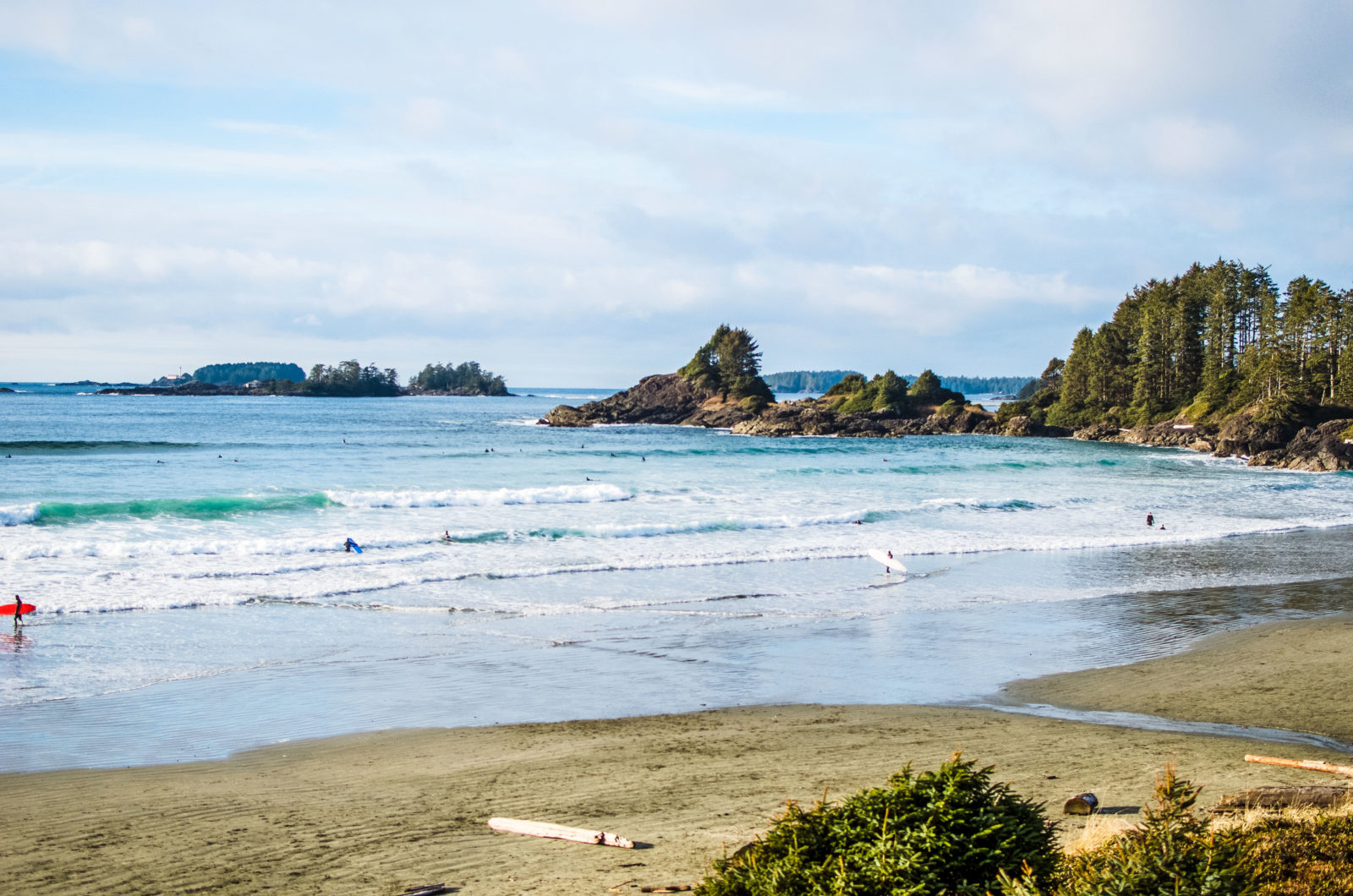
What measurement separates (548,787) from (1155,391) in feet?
322

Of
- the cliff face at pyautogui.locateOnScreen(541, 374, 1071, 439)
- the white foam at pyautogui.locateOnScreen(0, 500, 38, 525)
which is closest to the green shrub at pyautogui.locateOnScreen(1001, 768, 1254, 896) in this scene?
the white foam at pyautogui.locateOnScreen(0, 500, 38, 525)

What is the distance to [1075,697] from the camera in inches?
523

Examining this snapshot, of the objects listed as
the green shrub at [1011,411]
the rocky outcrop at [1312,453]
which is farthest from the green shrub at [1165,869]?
the green shrub at [1011,411]

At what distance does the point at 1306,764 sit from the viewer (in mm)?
9742

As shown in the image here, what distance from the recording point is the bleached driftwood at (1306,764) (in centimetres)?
949

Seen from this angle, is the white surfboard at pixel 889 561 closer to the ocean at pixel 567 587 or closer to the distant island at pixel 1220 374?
the ocean at pixel 567 587

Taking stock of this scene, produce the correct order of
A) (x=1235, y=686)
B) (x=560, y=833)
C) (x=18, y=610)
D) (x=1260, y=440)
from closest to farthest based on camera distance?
(x=560, y=833), (x=1235, y=686), (x=18, y=610), (x=1260, y=440)

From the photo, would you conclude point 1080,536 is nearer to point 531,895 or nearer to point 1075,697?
point 1075,697

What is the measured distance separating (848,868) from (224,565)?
73.4ft

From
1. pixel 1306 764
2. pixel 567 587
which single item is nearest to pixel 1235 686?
pixel 1306 764

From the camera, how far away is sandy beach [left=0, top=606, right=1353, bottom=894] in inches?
300

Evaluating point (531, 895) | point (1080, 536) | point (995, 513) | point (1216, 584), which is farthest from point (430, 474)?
point (531, 895)

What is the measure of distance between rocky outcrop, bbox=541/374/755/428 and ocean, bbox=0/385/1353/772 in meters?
51.1

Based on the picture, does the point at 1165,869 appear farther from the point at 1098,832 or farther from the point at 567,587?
the point at 567,587
